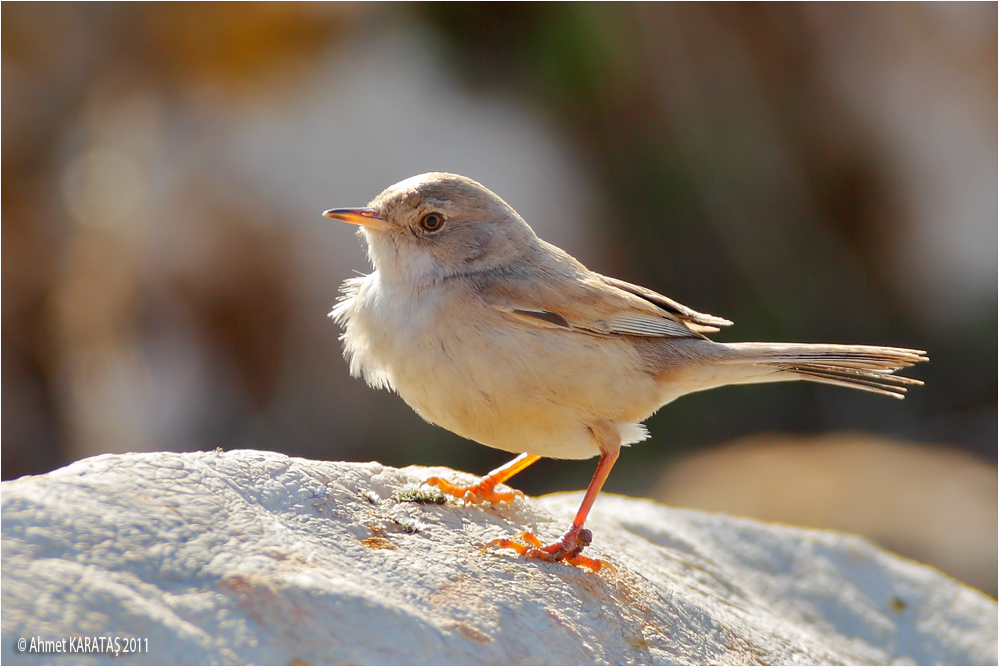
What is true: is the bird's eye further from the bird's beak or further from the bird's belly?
the bird's belly

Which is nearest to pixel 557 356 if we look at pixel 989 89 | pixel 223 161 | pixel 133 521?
pixel 133 521

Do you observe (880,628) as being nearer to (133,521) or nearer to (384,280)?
(384,280)

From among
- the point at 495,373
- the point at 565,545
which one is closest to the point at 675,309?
the point at 495,373

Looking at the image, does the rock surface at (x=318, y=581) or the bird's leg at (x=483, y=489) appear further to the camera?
the bird's leg at (x=483, y=489)

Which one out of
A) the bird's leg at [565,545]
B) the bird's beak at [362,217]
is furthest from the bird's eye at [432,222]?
the bird's leg at [565,545]

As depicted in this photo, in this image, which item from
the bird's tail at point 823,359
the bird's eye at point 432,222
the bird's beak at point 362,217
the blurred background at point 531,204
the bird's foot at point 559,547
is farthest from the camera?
the blurred background at point 531,204

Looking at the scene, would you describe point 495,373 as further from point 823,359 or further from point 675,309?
point 823,359

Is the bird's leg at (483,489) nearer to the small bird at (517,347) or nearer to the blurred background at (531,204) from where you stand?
the small bird at (517,347)
